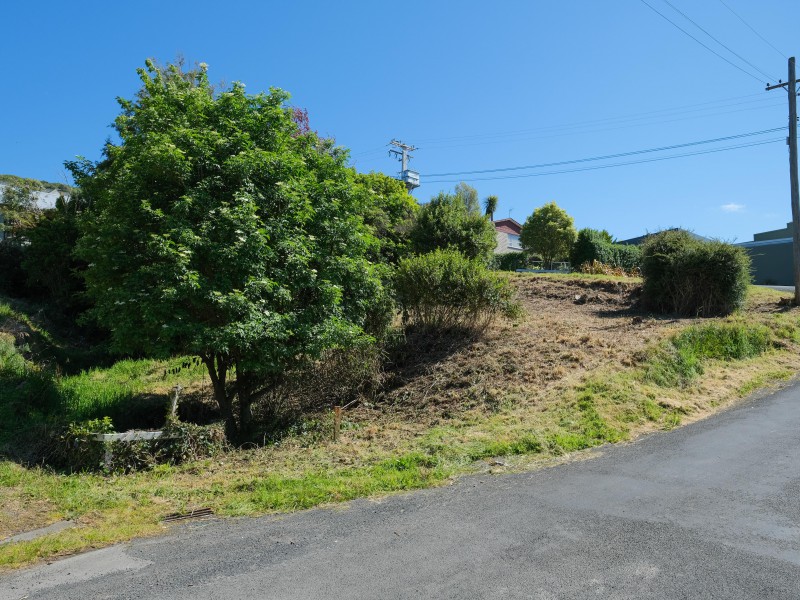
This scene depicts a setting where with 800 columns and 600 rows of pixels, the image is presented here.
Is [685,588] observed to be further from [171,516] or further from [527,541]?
[171,516]

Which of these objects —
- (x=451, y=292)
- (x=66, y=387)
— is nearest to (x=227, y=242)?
(x=451, y=292)

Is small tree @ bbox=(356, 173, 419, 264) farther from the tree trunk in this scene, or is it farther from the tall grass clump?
the tall grass clump

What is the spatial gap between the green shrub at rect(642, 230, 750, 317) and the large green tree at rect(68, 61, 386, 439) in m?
9.13

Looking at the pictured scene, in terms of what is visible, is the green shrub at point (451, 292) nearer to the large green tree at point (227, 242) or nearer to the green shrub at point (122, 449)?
the large green tree at point (227, 242)

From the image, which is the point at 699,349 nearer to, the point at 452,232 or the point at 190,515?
the point at 452,232

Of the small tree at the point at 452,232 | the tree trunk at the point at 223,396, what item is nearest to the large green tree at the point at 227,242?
the tree trunk at the point at 223,396

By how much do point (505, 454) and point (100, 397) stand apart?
8.30 meters

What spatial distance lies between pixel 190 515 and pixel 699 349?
9.80m

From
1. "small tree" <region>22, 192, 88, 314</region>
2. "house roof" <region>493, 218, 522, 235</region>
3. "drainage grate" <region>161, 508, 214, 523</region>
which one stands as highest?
"house roof" <region>493, 218, 522, 235</region>

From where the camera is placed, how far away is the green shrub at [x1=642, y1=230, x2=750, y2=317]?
14.6 metres

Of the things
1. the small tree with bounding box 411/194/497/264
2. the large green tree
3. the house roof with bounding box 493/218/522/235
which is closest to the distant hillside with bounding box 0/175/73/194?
the small tree with bounding box 411/194/497/264

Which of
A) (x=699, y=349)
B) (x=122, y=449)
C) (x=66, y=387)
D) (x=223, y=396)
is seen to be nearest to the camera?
(x=122, y=449)

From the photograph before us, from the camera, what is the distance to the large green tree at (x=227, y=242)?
27.1 ft

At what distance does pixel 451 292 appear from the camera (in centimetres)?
1245
